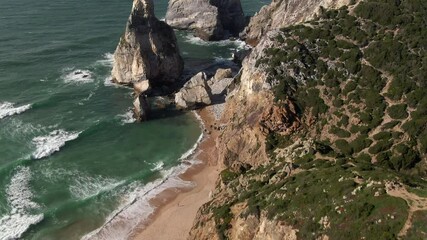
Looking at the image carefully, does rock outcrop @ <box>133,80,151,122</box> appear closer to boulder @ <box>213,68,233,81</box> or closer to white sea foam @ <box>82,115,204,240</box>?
white sea foam @ <box>82,115,204,240</box>

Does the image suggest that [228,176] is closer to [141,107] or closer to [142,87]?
[141,107]

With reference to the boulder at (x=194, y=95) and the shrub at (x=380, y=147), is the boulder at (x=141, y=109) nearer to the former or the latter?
the boulder at (x=194, y=95)

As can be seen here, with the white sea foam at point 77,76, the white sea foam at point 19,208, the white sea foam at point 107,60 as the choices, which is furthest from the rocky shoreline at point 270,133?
the white sea foam at point 107,60

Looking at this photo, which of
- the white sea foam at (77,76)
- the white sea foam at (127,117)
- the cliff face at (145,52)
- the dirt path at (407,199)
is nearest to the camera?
the dirt path at (407,199)

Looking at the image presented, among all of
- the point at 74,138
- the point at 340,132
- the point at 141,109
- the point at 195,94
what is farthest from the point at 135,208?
the point at 195,94

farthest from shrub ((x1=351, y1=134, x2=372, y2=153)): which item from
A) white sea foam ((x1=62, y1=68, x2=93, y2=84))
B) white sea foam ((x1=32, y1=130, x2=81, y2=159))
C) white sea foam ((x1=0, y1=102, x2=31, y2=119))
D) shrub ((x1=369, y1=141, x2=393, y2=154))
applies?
white sea foam ((x1=62, y1=68, x2=93, y2=84))

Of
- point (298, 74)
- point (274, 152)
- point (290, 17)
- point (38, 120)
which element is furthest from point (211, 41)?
point (274, 152)
